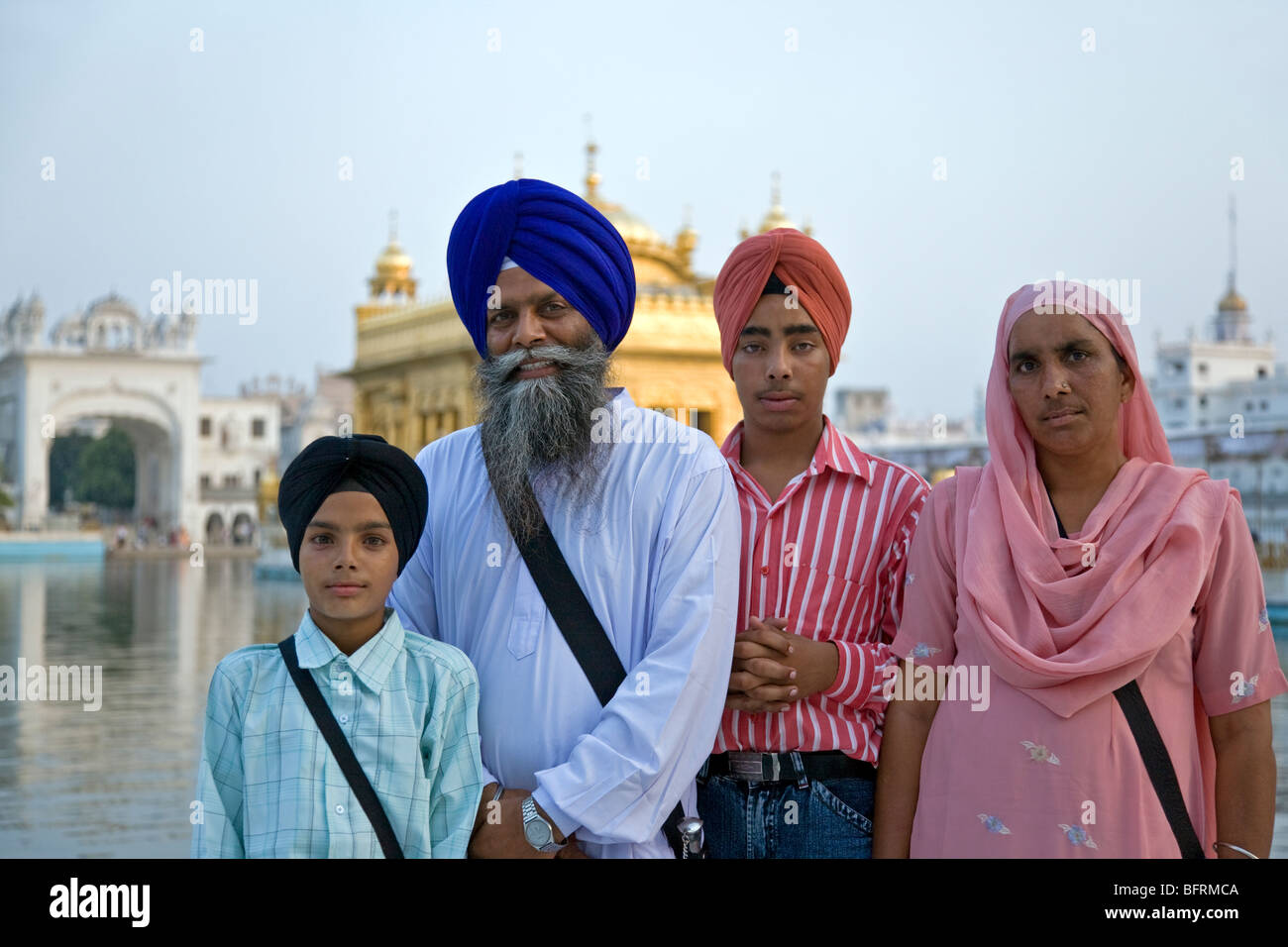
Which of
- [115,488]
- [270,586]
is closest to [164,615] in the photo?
[270,586]

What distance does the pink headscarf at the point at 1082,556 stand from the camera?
66.7 inches

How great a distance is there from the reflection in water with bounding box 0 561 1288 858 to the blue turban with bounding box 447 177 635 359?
313 centimetres

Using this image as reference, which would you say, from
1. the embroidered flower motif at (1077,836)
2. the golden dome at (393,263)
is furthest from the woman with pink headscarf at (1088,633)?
the golden dome at (393,263)

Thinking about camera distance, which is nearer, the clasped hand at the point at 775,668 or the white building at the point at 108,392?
the clasped hand at the point at 775,668

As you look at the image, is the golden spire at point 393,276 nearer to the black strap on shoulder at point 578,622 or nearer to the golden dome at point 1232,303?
the black strap on shoulder at point 578,622

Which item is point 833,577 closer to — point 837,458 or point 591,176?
point 837,458

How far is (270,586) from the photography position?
21.0m

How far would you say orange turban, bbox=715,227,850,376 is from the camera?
200cm

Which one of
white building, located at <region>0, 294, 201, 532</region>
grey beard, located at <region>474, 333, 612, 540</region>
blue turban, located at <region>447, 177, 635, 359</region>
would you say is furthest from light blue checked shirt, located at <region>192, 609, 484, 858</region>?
white building, located at <region>0, 294, 201, 532</region>

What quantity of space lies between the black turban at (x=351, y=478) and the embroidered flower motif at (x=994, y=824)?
35.4 inches

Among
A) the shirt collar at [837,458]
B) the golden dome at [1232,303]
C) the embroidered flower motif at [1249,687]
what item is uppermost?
the golden dome at [1232,303]

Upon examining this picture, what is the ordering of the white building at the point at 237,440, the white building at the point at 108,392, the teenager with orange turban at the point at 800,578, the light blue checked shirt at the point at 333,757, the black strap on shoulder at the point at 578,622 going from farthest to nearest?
the white building at the point at 237,440 < the white building at the point at 108,392 < the teenager with orange turban at the point at 800,578 < the black strap on shoulder at the point at 578,622 < the light blue checked shirt at the point at 333,757

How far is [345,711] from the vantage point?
1685 millimetres

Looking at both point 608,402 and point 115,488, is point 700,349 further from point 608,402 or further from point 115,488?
point 115,488
